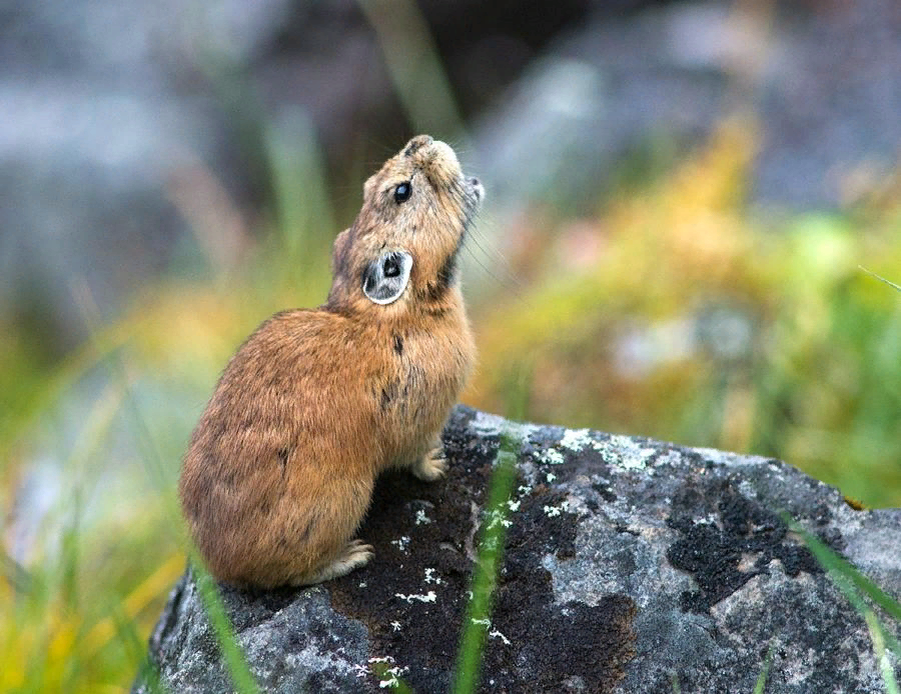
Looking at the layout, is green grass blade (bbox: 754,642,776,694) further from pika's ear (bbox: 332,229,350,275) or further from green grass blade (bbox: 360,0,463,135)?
green grass blade (bbox: 360,0,463,135)

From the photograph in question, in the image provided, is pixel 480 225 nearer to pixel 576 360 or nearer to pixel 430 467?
pixel 576 360

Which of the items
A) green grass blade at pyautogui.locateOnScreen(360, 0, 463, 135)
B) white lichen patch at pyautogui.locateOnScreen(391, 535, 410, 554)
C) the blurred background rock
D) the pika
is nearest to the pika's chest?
the pika

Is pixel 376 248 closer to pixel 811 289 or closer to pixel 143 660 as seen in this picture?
pixel 143 660

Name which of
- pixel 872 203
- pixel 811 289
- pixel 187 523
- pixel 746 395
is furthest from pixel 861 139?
pixel 187 523

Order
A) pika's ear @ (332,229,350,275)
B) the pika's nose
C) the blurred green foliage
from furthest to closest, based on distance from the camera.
Result: the blurred green foliage → the pika's nose → pika's ear @ (332,229,350,275)

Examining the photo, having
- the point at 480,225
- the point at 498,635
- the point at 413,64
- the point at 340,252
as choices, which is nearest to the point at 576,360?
the point at 480,225

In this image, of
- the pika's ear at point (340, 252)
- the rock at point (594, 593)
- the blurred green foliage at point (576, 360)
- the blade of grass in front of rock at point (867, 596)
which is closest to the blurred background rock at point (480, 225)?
the blurred green foliage at point (576, 360)

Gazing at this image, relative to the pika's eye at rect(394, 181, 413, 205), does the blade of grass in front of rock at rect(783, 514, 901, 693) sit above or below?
below
